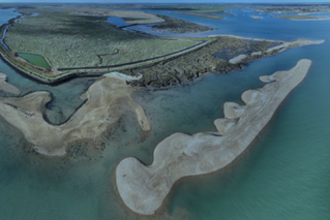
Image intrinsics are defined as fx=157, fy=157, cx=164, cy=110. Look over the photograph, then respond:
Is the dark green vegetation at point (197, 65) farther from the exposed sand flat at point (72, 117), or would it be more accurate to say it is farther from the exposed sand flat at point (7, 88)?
the exposed sand flat at point (7, 88)

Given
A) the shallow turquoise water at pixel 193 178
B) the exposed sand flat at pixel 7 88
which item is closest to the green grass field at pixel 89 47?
the exposed sand flat at pixel 7 88

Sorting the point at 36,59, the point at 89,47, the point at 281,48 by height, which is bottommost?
the point at 36,59

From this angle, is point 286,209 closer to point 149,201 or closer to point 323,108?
point 149,201

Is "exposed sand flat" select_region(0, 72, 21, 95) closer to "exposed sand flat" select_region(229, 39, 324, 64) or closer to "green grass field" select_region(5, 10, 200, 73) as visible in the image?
"green grass field" select_region(5, 10, 200, 73)

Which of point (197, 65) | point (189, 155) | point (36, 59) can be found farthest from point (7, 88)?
point (197, 65)

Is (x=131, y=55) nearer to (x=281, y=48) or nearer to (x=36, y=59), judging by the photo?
(x=36, y=59)

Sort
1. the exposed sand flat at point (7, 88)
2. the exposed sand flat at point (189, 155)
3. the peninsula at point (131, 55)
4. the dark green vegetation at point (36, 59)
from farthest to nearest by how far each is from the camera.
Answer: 1. the dark green vegetation at point (36, 59)
2. the peninsula at point (131, 55)
3. the exposed sand flat at point (7, 88)
4. the exposed sand flat at point (189, 155)
